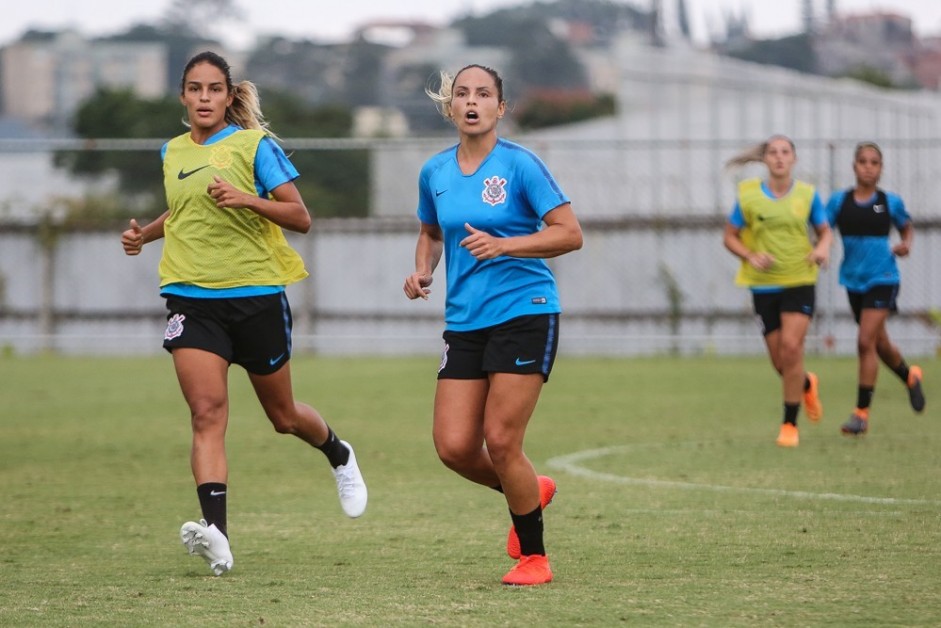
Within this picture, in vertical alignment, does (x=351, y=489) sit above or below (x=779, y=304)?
below

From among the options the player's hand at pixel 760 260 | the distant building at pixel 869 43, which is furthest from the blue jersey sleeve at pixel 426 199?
the distant building at pixel 869 43

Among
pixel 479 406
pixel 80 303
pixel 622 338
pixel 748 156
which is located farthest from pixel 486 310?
pixel 80 303

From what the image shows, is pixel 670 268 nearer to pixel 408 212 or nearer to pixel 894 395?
pixel 408 212

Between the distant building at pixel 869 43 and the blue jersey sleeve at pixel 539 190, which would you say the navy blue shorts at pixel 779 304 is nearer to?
the blue jersey sleeve at pixel 539 190

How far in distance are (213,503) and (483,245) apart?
1755 millimetres

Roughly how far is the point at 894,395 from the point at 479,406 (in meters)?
10.3

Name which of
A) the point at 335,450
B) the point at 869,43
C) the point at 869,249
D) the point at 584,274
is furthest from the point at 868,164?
the point at 869,43

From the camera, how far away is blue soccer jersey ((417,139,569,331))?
6359mm

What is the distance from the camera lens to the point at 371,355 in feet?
75.1

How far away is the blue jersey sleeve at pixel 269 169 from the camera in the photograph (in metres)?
7.13

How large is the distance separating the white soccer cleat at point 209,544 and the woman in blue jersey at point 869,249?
7003mm

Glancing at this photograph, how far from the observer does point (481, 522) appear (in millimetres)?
8227

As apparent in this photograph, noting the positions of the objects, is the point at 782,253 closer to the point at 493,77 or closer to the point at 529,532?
the point at 493,77

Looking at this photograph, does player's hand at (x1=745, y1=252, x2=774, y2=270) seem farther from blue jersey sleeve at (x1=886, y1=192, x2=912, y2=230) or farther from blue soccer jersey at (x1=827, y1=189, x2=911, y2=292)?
blue jersey sleeve at (x1=886, y1=192, x2=912, y2=230)
